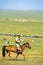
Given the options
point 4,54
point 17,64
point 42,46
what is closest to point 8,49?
point 4,54

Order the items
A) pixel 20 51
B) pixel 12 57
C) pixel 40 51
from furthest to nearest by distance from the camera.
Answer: pixel 40 51
pixel 12 57
pixel 20 51

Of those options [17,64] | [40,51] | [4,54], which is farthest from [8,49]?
[40,51]

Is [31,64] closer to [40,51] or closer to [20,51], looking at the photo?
[20,51]

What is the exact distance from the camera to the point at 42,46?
1104 inches

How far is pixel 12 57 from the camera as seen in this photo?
67.2 feet

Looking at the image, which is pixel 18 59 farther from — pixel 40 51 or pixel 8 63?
pixel 40 51

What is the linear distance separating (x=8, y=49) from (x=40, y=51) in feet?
20.8

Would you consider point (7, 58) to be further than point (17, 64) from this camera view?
Yes

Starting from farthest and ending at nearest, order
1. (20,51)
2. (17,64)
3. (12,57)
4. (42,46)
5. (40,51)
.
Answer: (42,46)
(40,51)
(12,57)
(20,51)
(17,64)

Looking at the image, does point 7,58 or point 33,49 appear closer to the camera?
point 7,58

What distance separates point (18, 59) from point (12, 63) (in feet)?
6.64

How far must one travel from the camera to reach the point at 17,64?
1761cm

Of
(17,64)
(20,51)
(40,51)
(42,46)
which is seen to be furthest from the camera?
(42,46)

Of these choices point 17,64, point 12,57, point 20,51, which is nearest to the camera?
point 17,64
